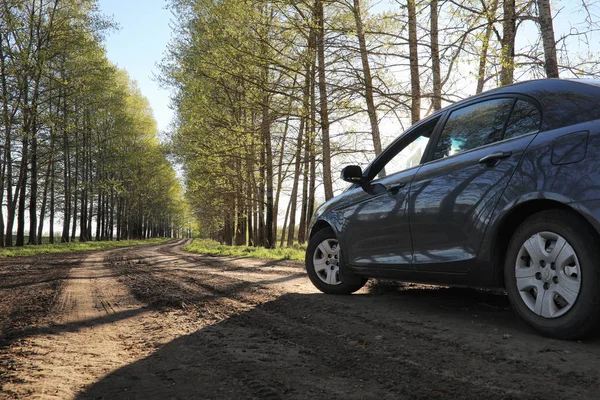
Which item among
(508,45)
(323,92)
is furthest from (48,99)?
(508,45)

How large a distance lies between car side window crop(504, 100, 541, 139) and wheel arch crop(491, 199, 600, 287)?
0.52m

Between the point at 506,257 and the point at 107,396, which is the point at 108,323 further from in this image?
the point at 506,257

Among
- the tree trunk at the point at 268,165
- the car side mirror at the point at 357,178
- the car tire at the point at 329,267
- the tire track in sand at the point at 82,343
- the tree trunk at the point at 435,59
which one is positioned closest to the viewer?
the tire track in sand at the point at 82,343

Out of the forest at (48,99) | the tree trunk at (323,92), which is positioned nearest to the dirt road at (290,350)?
the tree trunk at (323,92)

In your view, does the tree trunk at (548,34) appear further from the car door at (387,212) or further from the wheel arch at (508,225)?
the wheel arch at (508,225)

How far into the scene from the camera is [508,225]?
114 inches

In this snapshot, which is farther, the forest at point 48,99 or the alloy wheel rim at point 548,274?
the forest at point 48,99

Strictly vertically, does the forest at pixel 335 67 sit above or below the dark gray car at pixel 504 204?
above

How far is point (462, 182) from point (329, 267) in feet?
6.80

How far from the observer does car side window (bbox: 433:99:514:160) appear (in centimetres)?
322

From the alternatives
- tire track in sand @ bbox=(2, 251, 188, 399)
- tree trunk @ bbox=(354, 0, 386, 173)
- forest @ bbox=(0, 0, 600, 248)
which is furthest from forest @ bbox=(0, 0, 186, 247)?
tire track in sand @ bbox=(2, 251, 188, 399)

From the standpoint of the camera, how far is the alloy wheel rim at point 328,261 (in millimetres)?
4750

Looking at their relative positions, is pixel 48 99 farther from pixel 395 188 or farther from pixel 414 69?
pixel 395 188

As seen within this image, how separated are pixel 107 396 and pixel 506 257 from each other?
2494 millimetres
